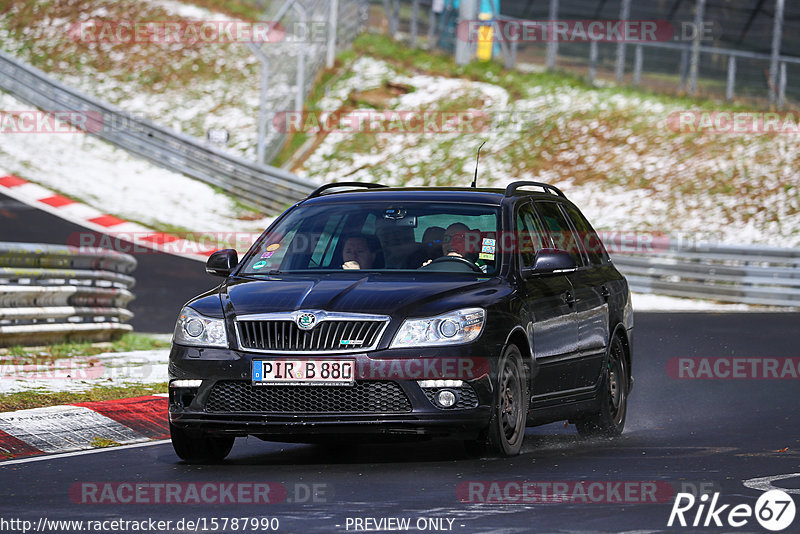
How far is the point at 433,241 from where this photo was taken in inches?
364

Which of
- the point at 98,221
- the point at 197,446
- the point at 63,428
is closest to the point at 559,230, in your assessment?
the point at 197,446

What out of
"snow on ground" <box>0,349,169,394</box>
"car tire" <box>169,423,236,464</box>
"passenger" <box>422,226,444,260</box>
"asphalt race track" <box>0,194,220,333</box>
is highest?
"passenger" <box>422,226,444,260</box>

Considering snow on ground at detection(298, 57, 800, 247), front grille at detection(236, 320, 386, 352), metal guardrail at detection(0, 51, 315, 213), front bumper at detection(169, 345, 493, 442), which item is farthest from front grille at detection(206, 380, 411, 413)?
metal guardrail at detection(0, 51, 315, 213)

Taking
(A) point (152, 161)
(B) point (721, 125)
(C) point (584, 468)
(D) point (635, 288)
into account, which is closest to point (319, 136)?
(A) point (152, 161)

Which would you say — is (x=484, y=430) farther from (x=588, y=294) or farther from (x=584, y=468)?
(x=588, y=294)

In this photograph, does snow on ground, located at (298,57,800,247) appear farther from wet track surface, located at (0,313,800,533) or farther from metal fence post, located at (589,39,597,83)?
wet track surface, located at (0,313,800,533)

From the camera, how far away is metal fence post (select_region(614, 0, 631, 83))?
108 feet

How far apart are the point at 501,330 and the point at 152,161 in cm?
2732

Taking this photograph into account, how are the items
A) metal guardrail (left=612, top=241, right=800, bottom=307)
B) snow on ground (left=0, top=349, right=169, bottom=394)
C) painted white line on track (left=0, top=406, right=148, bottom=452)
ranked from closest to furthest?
painted white line on track (left=0, top=406, right=148, bottom=452) < snow on ground (left=0, top=349, right=169, bottom=394) < metal guardrail (left=612, top=241, right=800, bottom=307)

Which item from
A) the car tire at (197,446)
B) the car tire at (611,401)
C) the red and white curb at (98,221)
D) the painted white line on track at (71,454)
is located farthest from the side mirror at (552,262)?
the red and white curb at (98,221)

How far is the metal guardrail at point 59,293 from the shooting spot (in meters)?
13.7

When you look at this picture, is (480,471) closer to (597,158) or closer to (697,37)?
(697,37)

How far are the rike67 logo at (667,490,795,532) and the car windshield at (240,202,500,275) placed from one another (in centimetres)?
260

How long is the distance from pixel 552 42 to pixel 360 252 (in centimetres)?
2674
